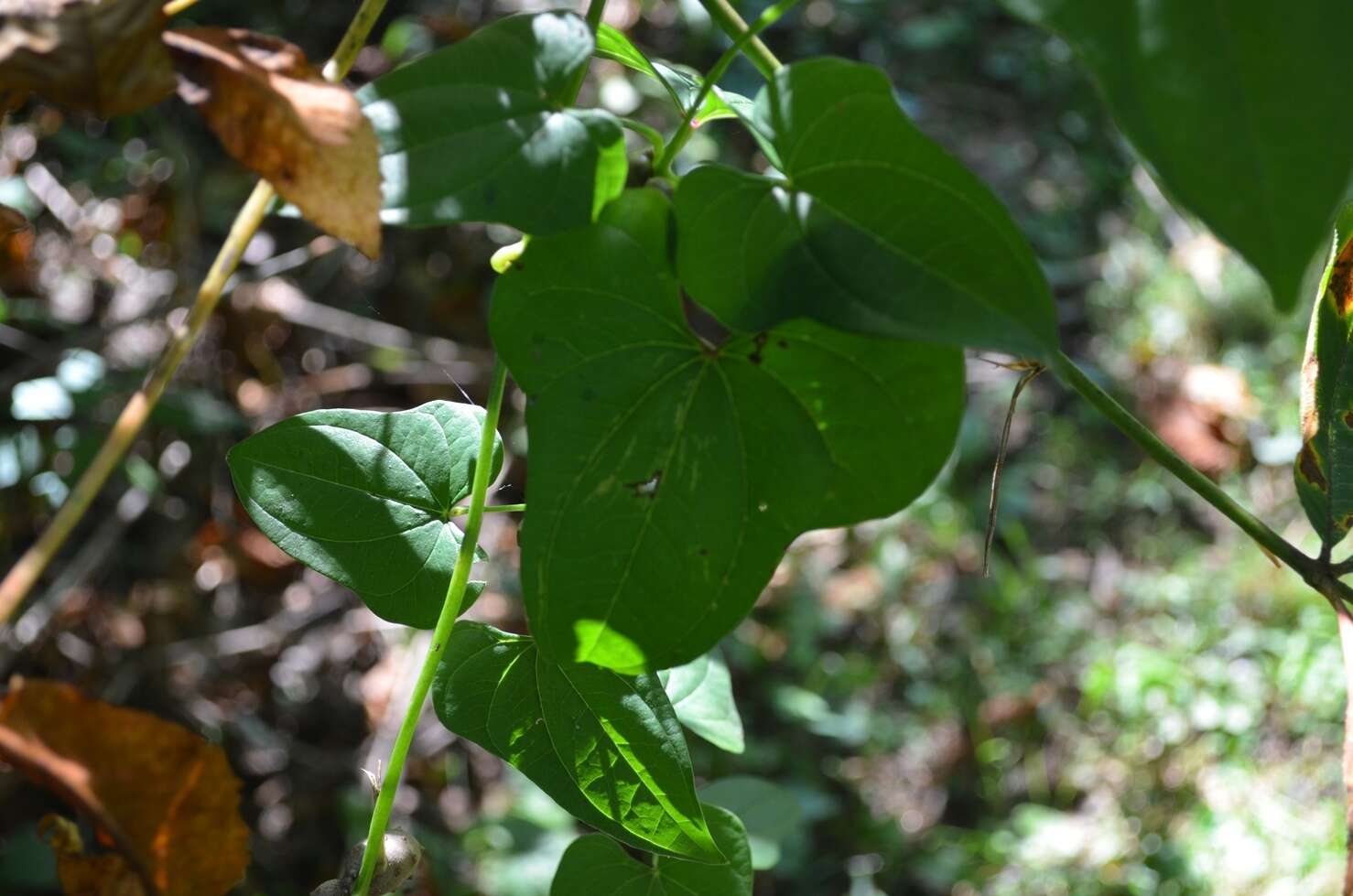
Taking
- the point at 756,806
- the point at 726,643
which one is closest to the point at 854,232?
the point at 756,806

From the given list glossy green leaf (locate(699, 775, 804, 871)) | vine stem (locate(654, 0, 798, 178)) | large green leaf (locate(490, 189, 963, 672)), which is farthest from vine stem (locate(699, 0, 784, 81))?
glossy green leaf (locate(699, 775, 804, 871))

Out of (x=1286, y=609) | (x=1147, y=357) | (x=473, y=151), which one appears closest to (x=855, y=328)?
(x=473, y=151)

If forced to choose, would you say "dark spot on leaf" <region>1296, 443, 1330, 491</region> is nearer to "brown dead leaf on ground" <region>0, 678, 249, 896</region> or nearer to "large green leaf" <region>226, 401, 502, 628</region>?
"large green leaf" <region>226, 401, 502, 628</region>

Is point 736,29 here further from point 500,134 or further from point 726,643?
point 726,643

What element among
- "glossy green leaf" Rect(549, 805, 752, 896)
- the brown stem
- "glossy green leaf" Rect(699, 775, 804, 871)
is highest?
the brown stem

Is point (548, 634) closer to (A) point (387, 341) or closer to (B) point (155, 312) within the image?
(B) point (155, 312)

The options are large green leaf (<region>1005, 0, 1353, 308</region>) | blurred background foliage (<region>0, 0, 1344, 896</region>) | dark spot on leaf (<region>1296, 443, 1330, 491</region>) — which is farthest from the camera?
blurred background foliage (<region>0, 0, 1344, 896</region>)

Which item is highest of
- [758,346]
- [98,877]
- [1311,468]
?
[758,346]
